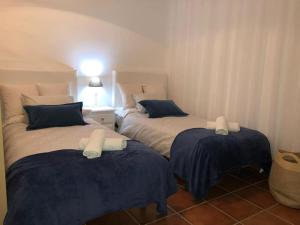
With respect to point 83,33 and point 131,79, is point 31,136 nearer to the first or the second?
point 83,33

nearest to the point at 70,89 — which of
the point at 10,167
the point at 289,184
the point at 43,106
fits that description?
the point at 43,106

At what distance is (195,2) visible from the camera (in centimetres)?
406

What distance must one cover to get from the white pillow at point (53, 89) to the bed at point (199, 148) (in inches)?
40.4

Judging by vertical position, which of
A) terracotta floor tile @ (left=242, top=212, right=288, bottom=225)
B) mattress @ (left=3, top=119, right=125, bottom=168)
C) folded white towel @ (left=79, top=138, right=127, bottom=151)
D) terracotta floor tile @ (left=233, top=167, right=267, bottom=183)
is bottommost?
terracotta floor tile @ (left=242, top=212, right=288, bottom=225)

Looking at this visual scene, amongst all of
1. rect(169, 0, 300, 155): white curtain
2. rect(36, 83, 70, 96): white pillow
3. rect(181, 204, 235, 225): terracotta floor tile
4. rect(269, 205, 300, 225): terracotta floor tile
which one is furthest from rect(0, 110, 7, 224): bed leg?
rect(169, 0, 300, 155): white curtain

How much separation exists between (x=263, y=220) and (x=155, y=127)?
5.00 feet

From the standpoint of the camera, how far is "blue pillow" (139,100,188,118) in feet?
11.7

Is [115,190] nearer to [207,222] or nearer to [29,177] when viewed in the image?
[29,177]

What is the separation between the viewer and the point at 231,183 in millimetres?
2938

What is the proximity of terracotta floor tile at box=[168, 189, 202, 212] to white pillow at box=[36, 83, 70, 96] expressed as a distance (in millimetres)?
1941

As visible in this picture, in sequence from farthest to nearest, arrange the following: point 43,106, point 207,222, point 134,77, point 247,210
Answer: point 134,77 → point 43,106 → point 247,210 → point 207,222

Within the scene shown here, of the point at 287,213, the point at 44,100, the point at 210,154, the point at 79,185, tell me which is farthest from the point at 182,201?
the point at 44,100

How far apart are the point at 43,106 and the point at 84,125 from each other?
1.59 ft

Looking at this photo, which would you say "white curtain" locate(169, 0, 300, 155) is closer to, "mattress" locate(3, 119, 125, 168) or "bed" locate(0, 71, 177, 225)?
"bed" locate(0, 71, 177, 225)
